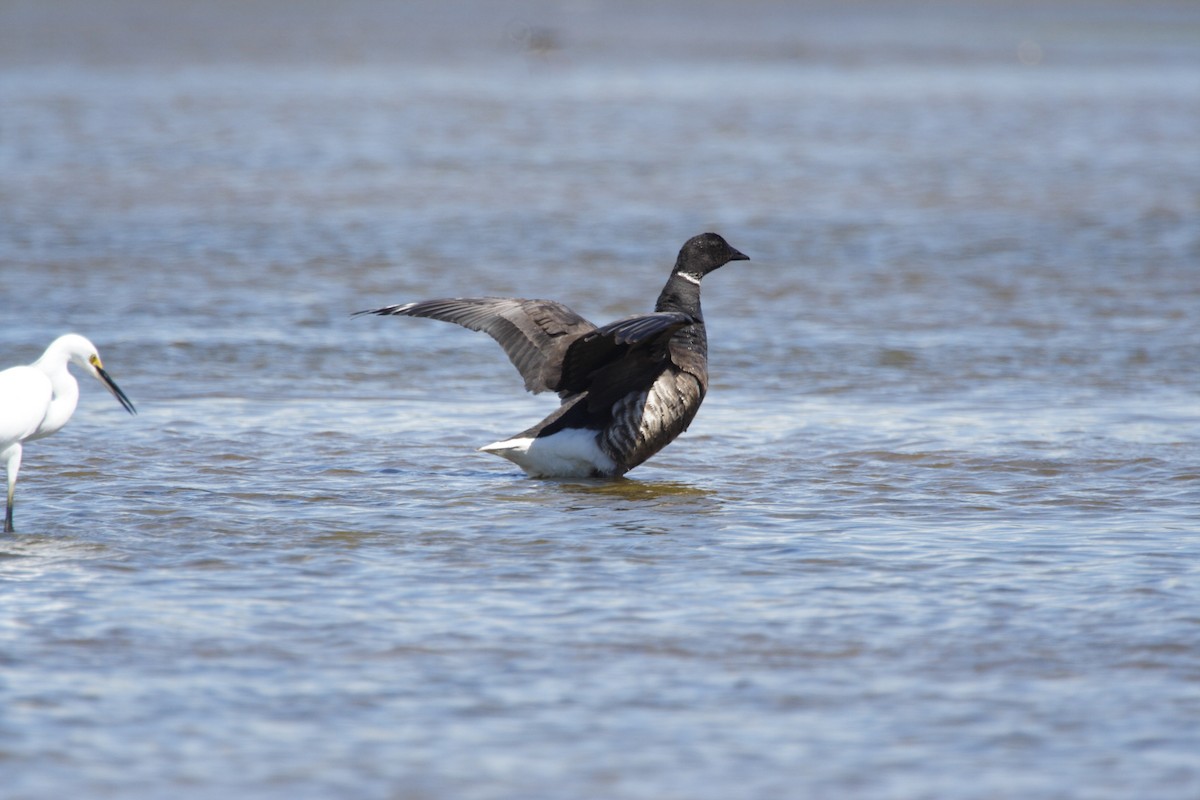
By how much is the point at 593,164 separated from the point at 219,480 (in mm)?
15875

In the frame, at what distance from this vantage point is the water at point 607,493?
205 inches

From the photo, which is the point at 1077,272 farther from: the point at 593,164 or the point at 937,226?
the point at 593,164

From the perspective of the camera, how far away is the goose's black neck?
31.2 feet

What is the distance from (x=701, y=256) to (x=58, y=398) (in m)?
3.68

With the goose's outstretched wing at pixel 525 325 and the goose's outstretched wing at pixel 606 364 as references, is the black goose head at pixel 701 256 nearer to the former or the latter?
the goose's outstretched wing at pixel 606 364

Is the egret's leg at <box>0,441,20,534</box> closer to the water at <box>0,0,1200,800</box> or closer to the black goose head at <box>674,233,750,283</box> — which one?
the water at <box>0,0,1200,800</box>

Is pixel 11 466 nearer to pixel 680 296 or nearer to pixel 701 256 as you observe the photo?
pixel 680 296

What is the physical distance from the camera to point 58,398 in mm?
7520

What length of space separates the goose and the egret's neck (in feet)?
5.75

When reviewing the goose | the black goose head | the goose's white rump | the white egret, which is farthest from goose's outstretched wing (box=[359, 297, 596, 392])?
the white egret

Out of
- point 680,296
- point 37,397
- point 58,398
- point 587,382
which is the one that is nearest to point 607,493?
point 587,382

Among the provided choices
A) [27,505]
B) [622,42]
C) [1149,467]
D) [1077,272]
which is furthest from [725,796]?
[622,42]

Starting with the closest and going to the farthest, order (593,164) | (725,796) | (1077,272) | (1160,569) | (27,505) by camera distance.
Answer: (725,796)
(1160,569)
(27,505)
(1077,272)
(593,164)

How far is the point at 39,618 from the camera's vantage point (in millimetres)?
6195
